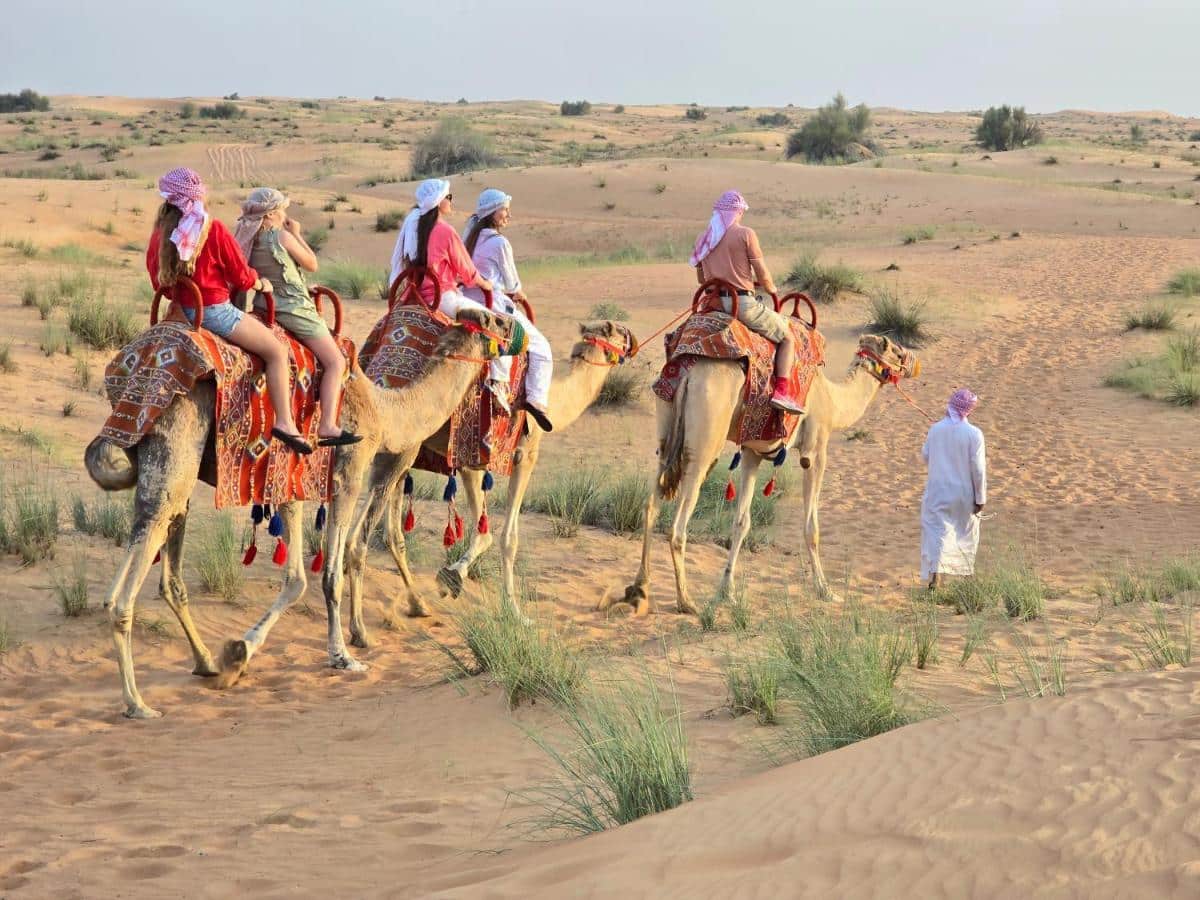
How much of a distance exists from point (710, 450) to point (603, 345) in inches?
44.2

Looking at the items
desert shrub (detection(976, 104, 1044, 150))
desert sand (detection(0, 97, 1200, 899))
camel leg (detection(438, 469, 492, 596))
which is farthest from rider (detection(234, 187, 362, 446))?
desert shrub (detection(976, 104, 1044, 150))

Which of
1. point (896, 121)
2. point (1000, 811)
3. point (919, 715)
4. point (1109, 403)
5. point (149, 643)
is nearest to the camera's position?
point (1000, 811)

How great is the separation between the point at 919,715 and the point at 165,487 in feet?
13.1

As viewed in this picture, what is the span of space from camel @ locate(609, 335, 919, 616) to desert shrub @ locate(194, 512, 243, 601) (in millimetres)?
2694

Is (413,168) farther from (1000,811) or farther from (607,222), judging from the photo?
(1000,811)

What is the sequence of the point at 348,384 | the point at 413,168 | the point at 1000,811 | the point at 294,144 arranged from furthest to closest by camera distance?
the point at 294,144
the point at 413,168
the point at 348,384
the point at 1000,811

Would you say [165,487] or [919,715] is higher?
[165,487]

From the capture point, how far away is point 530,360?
9180mm

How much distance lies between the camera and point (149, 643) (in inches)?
330

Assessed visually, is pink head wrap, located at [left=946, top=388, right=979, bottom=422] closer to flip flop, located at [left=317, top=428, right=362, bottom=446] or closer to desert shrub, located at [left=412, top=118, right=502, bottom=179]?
flip flop, located at [left=317, top=428, right=362, bottom=446]

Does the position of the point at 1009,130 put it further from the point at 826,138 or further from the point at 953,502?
the point at 953,502

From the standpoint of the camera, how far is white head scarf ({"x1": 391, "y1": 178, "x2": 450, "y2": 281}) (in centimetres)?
845

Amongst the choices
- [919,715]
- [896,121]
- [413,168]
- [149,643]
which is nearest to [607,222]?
[413,168]

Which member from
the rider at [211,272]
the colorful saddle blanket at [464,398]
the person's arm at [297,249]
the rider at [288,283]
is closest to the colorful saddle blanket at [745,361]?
the colorful saddle blanket at [464,398]
